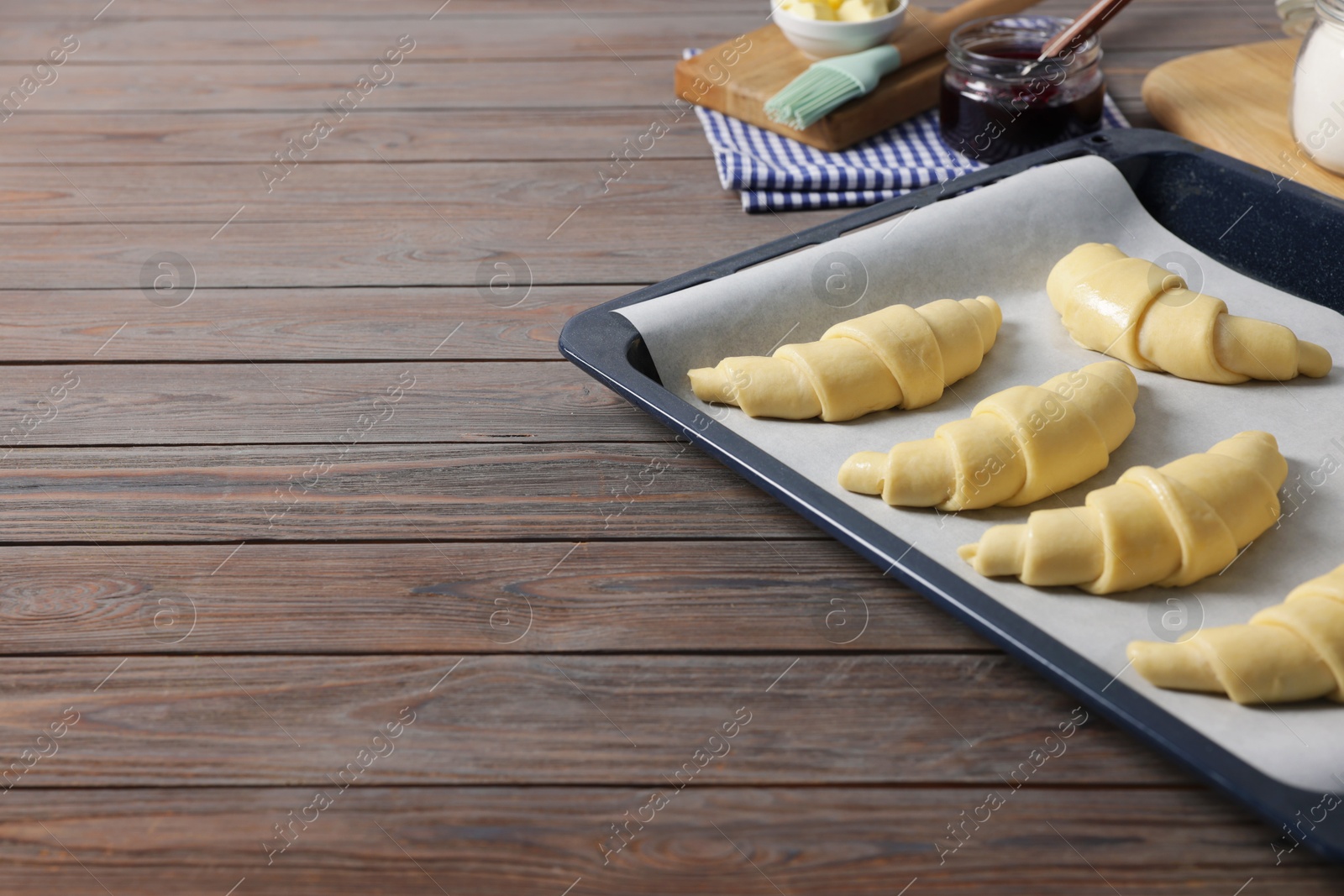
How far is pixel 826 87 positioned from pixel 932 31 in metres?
0.28

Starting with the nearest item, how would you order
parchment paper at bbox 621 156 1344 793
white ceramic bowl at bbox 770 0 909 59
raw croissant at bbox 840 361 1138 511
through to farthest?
parchment paper at bbox 621 156 1344 793, raw croissant at bbox 840 361 1138 511, white ceramic bowl at bbox 770 0 909 59

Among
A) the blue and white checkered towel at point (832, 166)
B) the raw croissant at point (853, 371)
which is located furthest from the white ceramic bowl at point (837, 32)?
the raw croissant at point (853, 371)

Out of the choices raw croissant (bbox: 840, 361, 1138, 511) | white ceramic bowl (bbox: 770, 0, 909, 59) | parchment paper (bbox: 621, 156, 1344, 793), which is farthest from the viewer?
white ceramic bowl (bbox: 770, 0, 909, 59)

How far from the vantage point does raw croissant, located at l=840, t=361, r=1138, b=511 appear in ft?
3.16

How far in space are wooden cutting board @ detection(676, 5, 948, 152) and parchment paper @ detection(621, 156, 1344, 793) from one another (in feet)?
1.24

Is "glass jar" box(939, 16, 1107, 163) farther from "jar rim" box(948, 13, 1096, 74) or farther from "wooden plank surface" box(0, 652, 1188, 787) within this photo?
"wooden plank surface" box(0, 652, 1188, 787)

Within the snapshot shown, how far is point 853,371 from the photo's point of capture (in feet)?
3.51

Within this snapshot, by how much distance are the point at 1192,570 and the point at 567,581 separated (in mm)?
526

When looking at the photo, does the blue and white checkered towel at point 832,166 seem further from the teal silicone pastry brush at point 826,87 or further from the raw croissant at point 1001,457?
the raw croissant at point 1001,457

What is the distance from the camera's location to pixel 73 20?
7.25ft

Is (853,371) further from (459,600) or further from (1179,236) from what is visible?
(1179,236)

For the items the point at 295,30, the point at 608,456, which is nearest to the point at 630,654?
the point at 608,456

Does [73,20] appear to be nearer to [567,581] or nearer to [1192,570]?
[567,581]

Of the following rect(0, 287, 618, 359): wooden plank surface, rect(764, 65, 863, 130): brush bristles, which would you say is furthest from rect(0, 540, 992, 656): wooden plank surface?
rect(764, 65, 863, 130): brush bristles
